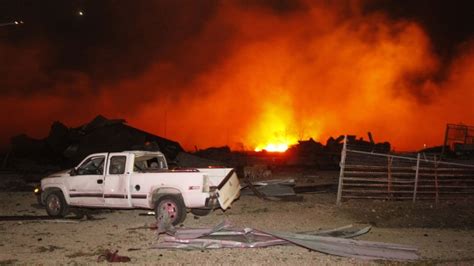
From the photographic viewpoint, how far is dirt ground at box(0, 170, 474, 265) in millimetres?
8625

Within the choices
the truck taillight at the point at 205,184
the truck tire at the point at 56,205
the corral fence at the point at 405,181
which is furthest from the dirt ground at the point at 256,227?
the truck taillight at the point at 205,184

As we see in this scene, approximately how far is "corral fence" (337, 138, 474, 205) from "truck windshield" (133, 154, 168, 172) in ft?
18.4

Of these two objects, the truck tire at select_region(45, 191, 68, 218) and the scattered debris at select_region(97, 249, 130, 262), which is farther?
the truck tire at select_region(45, 191, 68, 218)

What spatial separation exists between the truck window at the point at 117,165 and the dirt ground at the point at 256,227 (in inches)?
51.9

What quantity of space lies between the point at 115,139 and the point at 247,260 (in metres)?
17.2

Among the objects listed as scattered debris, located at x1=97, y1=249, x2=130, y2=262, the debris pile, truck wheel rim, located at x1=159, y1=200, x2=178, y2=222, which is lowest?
scattered debris, located at x1=97, y1=249, x2=130, y2=262

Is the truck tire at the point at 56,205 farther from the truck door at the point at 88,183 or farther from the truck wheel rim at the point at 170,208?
the truck wheel rim at the point at 170,208

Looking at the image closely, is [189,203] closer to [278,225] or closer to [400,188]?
[278,225]

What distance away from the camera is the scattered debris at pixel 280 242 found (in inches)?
339

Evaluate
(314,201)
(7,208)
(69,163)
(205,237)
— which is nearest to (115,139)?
(69,163)

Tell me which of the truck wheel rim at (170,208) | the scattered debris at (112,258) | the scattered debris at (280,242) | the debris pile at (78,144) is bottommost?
the scattered debris at (112,258)

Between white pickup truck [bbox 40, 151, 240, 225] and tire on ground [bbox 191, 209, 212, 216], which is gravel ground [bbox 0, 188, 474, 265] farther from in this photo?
white pickup truck [bbox 40, 151, 240, 225]

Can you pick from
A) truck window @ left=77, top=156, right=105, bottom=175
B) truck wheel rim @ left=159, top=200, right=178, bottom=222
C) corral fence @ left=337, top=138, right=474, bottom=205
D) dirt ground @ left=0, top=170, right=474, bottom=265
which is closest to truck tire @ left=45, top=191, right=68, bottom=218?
dirt ground @ left=0, top=170, right=474, bottom=265

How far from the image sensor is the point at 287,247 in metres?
9.28
